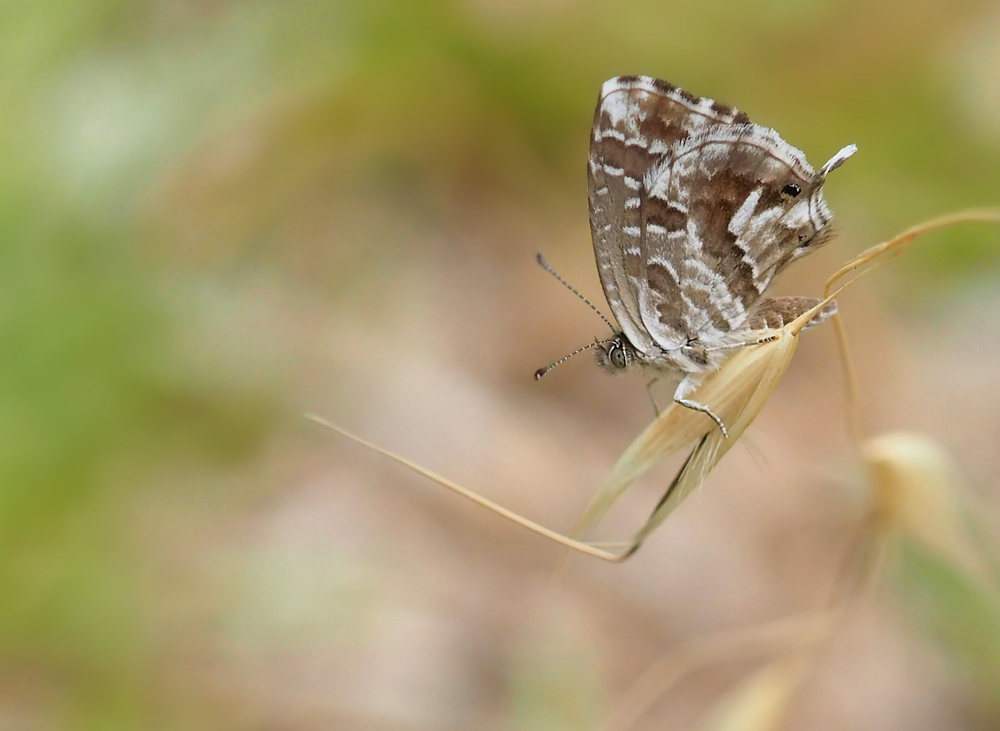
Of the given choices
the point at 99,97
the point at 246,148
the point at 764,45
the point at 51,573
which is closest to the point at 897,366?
the point at 764,45

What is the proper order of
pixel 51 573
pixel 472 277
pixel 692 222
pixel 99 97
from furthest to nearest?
pixel 472 277 → pixel 99 97 → pixel 51 573 → pixel 692 222

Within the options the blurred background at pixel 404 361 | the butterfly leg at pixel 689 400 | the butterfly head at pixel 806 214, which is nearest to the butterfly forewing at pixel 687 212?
the butterfly head at pixel 806 214

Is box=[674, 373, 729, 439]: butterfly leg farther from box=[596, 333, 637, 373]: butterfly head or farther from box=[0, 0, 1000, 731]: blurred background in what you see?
box=[0, 0, 1000, 731]: blurred background

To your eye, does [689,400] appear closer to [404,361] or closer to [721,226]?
[721,226]

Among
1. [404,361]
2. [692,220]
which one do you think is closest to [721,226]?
[692,220]

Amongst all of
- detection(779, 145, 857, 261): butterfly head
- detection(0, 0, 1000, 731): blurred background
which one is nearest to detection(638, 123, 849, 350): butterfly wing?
detection(779, 145, 857, 261): butterfly head

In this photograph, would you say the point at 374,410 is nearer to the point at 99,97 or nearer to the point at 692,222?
the point at 99,97

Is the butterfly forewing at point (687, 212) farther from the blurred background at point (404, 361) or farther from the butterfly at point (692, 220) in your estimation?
the blurred background at point (404, 361)
